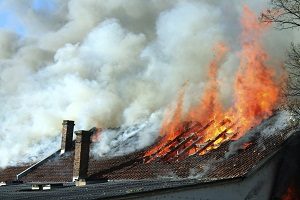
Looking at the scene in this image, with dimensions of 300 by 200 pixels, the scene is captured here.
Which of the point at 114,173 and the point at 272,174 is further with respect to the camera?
the point at 114,173

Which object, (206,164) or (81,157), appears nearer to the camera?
(206,164)

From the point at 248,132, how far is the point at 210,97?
24.9ft

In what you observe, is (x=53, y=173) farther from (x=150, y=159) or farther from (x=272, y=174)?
(x=272, y=174)

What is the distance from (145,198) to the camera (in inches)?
554

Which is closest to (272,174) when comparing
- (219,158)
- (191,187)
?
(219,158)

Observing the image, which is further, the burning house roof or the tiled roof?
the tiled roof

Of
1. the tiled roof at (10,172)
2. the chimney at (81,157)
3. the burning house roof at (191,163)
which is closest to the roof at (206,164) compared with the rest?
the burning house roof at (191,163)

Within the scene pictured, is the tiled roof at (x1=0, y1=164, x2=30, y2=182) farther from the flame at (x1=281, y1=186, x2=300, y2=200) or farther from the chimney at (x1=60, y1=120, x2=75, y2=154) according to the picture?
the flame at (x1=281, y1=186, x2=300, y2=200)

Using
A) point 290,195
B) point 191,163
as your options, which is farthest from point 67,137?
point 290,195

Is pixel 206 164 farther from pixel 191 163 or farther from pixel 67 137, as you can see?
pixel 67 137

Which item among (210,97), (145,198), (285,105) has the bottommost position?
(145,198)

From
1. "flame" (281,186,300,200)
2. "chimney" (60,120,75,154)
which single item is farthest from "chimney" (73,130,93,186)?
"flame" (281,186,300,200)

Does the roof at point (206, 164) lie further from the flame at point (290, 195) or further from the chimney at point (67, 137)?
the chimney at point (67, 137)

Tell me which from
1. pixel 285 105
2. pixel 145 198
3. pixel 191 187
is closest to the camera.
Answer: pixel 145 198
